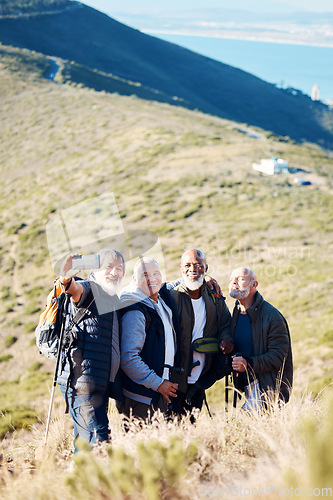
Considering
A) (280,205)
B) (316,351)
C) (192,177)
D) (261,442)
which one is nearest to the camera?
(261,442)

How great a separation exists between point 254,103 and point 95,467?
78120 millimetres

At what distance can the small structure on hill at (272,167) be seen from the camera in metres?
23.7

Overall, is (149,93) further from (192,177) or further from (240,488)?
(240,488)

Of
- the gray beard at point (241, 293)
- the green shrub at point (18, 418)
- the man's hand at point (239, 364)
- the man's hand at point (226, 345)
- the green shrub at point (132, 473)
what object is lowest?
the green shrub at point (18, 418)

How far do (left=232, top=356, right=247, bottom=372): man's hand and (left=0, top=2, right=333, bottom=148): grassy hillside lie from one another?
65.1 meters

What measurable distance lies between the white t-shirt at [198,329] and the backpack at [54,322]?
3.34 ft

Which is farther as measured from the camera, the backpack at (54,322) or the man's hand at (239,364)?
the man's hand at (239,364)

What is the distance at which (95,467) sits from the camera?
2318mm

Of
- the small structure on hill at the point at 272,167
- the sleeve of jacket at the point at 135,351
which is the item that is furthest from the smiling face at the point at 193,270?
the small structure on hill at the point at 272,167

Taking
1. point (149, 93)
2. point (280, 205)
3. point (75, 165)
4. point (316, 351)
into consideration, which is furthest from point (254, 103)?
point (316, 351)

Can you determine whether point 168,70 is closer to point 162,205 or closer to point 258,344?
point 162,205

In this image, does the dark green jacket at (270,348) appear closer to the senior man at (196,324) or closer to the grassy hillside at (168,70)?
the senior man at (196,324)

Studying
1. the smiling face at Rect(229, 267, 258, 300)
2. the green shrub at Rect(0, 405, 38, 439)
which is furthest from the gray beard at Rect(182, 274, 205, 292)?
the green shrub at Rect(0, 405, 38, 439)

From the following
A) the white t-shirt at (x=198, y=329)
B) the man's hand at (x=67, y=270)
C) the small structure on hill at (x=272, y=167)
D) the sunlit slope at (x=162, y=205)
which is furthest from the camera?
the small structure on hill at (x=272, y=167)
